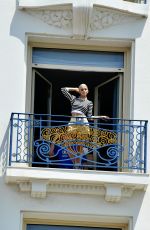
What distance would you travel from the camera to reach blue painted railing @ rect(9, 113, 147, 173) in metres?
22.5

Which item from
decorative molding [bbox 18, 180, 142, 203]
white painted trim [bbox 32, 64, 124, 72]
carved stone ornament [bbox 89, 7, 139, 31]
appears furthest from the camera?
white painted trim [bbox 32, 64, 124, 72]

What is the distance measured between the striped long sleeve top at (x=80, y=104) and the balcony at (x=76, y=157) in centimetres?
28

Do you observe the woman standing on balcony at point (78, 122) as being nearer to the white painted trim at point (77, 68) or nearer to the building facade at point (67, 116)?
the building facade at point (67, 116)

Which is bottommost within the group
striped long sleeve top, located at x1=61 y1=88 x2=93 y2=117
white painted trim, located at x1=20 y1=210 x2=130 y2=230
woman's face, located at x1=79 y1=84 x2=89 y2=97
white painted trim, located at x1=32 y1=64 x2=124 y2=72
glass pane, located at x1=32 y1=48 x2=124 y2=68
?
white painted trim, located at x1=20 y1=210 x2=130 y2=230

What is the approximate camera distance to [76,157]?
22406 mm

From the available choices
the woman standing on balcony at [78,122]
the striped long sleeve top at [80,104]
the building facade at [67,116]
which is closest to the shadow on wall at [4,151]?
the building facade at [67,116]

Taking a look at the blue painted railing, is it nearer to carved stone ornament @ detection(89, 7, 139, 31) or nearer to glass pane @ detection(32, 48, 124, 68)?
glass pane @ detection(32, 48, 124, 68)

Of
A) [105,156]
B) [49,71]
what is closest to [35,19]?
[49,71]

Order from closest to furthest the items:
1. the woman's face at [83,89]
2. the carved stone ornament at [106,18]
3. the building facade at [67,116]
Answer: the building facade at [67,116]
the woman's face at [83,89]
the carved stone ornament at [106,18]

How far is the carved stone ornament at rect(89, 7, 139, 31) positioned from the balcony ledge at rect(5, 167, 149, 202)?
2812 millimetres

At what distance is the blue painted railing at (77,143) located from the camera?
22469mm

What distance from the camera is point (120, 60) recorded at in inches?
934

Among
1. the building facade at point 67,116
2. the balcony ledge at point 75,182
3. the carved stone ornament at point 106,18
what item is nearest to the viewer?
the balcony ledge at point 75,182

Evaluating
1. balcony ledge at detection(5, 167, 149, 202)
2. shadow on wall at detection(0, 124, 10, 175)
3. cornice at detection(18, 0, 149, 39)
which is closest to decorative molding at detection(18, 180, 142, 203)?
balcony ledge at detection(5, 167, 149, 202)
